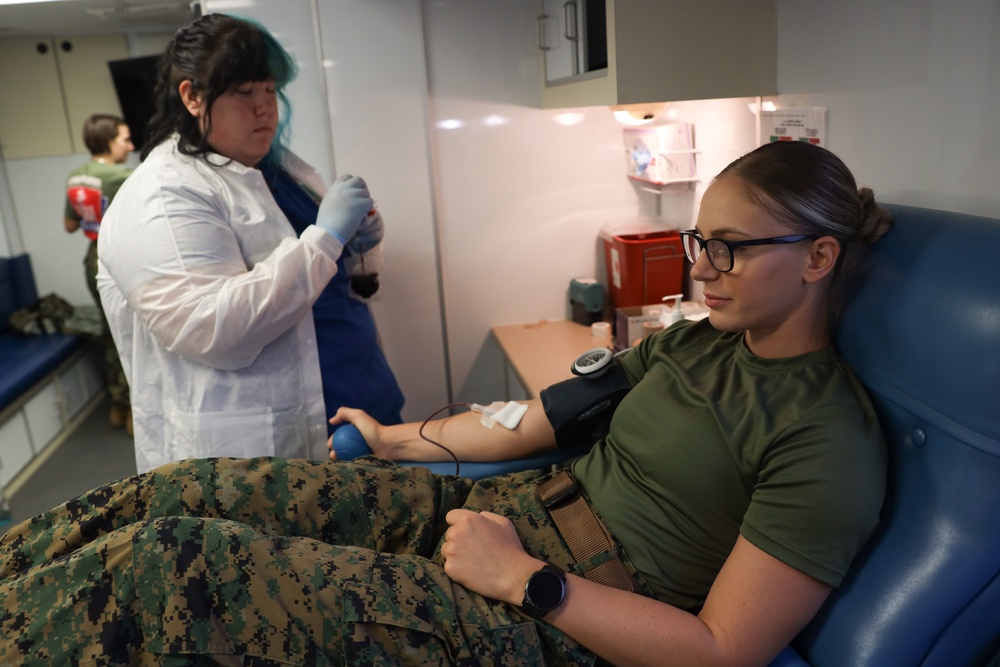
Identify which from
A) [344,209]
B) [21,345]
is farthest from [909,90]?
[21,345]

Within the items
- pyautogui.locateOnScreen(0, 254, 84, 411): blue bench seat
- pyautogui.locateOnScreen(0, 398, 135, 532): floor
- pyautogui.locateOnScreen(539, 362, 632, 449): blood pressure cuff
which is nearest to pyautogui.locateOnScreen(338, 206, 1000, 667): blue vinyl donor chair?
pyautogui.locateOnScreen(539, 362, 632, 449): blood pressure cuff

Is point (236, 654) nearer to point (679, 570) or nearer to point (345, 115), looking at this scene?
point (679, 570)

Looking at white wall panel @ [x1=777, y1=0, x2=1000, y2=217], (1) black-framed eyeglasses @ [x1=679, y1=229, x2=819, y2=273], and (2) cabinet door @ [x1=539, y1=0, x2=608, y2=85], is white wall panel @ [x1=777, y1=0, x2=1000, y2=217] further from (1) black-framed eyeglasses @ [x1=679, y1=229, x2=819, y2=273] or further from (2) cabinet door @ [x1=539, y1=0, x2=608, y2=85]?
(2) cabinet door @ [x1=539, y1=0, x2=608, y2=85]

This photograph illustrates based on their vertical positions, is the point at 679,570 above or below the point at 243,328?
below

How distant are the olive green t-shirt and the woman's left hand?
197mm

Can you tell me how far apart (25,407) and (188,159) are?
7.96ft

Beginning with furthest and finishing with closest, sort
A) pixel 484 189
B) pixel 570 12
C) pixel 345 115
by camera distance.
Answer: pixel 484 189
pixel 345 115
pixel 570 12

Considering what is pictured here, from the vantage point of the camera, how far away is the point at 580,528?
4.27 feet

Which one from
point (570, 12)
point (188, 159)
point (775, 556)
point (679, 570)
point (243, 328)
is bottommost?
point (679, 570)

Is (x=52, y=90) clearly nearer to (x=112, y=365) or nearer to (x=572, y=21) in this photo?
(x=112, y=365)

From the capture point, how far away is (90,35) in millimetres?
4125

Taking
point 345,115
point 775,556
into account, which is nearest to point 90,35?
point 345,115

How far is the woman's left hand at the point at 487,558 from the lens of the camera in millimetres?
1159

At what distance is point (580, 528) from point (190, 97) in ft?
4.11
